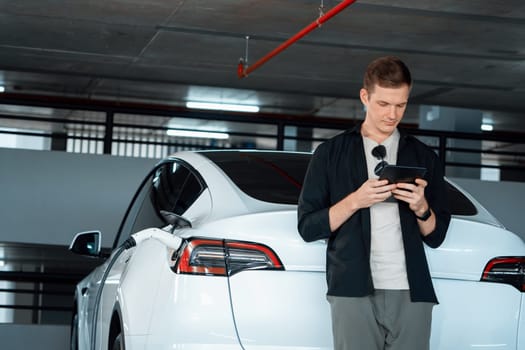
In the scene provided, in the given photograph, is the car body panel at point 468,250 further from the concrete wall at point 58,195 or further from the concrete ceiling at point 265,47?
the concrete wall at point 58,195

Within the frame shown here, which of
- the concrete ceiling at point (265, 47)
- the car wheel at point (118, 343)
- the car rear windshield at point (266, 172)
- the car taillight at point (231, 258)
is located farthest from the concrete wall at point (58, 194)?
the car taillight at point (231, 258)

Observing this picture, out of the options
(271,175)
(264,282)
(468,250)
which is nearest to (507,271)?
(468,250)

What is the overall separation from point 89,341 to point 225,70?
8750 millimetres

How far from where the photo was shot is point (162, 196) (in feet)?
11.8

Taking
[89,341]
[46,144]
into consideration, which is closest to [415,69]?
[89,341]

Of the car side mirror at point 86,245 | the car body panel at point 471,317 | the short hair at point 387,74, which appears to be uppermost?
the short hair at point 387,74

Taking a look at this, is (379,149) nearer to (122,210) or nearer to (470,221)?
(470,221)

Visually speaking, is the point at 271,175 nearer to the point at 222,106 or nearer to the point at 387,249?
the point at 387,249

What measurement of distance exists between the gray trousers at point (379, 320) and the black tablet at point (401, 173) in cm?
32

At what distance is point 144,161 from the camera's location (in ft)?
31.4

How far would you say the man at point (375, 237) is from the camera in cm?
247

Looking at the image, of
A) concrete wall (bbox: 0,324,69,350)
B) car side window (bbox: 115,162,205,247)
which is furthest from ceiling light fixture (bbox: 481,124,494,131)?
car side window (bbox: 115,162,205,247)

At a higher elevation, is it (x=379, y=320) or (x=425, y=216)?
(x=425, y=216)

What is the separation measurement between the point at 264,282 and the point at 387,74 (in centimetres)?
69
